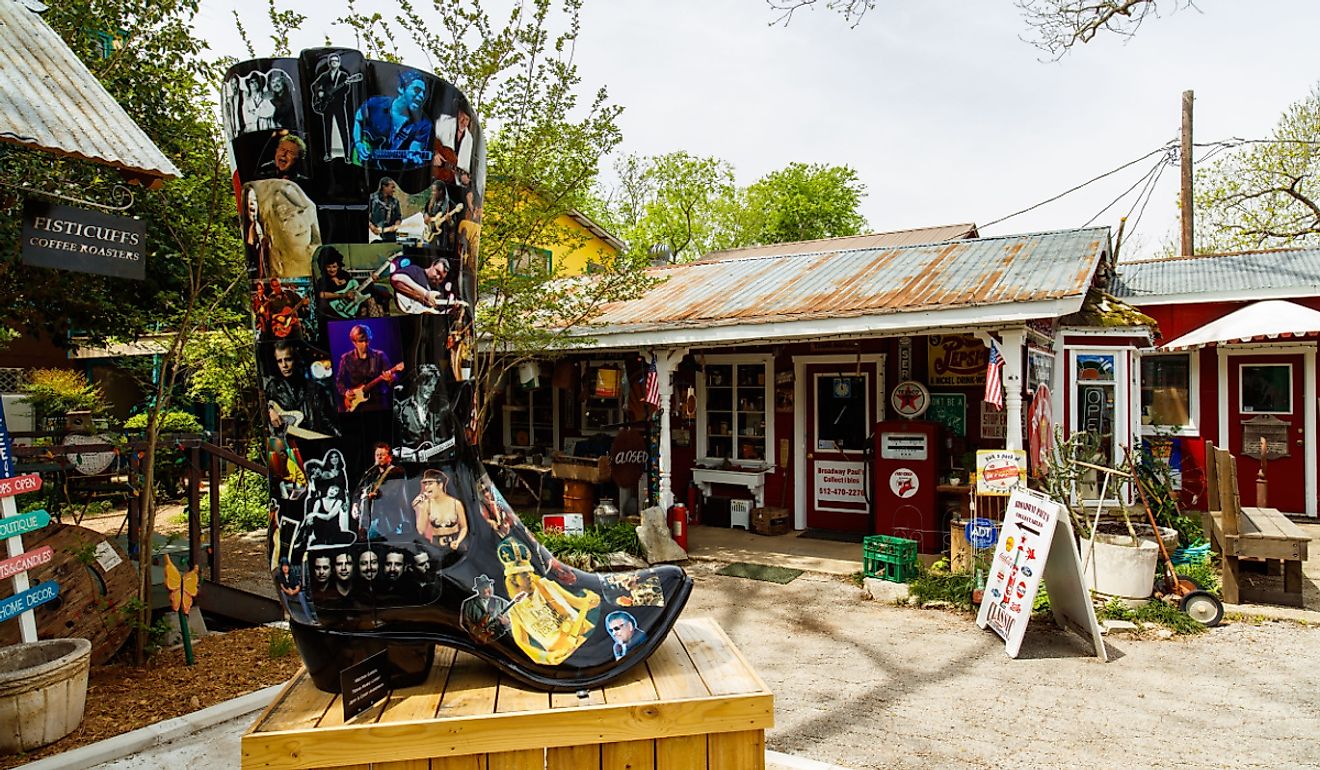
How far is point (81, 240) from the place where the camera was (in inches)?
129

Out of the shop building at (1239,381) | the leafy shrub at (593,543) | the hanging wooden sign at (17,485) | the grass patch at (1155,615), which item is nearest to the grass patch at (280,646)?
the hanging wooden sign at (17,485)

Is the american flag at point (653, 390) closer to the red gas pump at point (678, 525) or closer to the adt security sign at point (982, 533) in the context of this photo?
the red gas pump at point (678, 525)

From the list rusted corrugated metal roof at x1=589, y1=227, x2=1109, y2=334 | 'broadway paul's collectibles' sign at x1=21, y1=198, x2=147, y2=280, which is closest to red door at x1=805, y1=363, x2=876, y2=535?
rusted corrugated metal roof at x1=589, y1=227, x2=1109, y2=334

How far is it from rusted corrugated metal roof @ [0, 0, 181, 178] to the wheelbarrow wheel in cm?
623

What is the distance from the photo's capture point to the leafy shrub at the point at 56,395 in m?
8.55

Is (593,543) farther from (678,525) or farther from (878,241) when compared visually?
(878,241)

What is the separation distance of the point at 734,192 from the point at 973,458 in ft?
78.7

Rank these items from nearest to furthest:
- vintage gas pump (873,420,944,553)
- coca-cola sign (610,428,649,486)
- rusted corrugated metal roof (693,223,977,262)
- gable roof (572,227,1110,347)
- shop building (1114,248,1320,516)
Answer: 1. gable roof (572,227,1110,347)
2. vintage gas pump (873,420,944,553)
3. coca-cola sign (610,428,649,486)
4. shop building (1114,248,1320,516)
5. rusted corrugated metal roof (693,223,977,262)

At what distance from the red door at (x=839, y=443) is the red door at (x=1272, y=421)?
471 centimetres

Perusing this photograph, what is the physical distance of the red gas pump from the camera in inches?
290

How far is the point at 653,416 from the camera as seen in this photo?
25.1ft

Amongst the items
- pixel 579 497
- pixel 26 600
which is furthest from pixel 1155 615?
pixel 26 600

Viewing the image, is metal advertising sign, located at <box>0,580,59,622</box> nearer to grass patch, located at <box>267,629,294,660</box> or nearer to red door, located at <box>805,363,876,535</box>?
grass patch, located at <box>267,629,294,660</box>

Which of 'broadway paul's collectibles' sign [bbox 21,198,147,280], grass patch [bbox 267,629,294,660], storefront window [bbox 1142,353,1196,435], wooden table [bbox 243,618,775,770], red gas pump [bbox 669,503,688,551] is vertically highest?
'broadway paul's collectibles' sign [bbox 21,198,147,280]
